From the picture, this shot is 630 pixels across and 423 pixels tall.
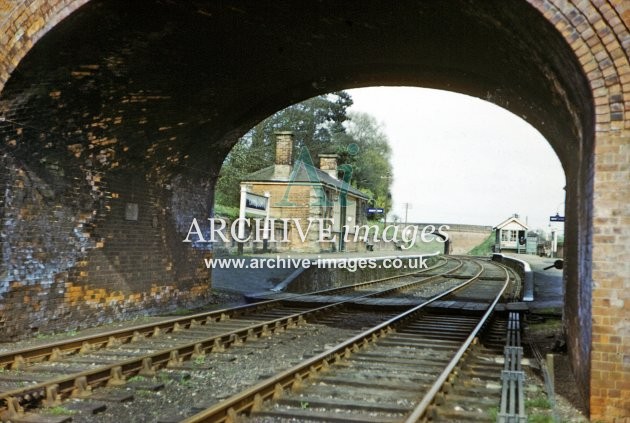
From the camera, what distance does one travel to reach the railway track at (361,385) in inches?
221

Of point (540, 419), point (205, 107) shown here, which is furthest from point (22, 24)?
point (540, 419)

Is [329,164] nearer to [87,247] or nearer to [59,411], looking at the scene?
[87,247]

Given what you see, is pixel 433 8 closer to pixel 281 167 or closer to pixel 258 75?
pixel 258 75

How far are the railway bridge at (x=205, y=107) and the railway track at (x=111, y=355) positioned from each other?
58.9 inches

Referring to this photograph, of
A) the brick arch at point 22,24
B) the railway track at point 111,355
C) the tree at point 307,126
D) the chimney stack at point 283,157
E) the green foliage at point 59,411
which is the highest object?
the tree at point 307,126

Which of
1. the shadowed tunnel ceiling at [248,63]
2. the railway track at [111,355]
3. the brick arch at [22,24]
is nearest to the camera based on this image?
the railway track at [111,355]

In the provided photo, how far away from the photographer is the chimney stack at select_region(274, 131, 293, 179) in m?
38.8

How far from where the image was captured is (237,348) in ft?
30.2

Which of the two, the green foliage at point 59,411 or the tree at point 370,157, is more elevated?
the tree at point 370,157

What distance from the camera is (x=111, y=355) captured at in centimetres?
833

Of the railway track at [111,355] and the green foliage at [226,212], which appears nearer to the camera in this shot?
the railway track at [111,355]

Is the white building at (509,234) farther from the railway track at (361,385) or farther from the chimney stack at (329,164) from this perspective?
the railway track at (361,385)

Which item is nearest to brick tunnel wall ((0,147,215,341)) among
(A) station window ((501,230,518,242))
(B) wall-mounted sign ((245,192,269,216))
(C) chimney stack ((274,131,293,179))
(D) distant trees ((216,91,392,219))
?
(B) wall-mounted sign ((245,192,269,216))

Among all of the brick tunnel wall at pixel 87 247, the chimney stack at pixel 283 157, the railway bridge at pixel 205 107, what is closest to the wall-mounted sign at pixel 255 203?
the brick tunnel wall at pixel 87 247
